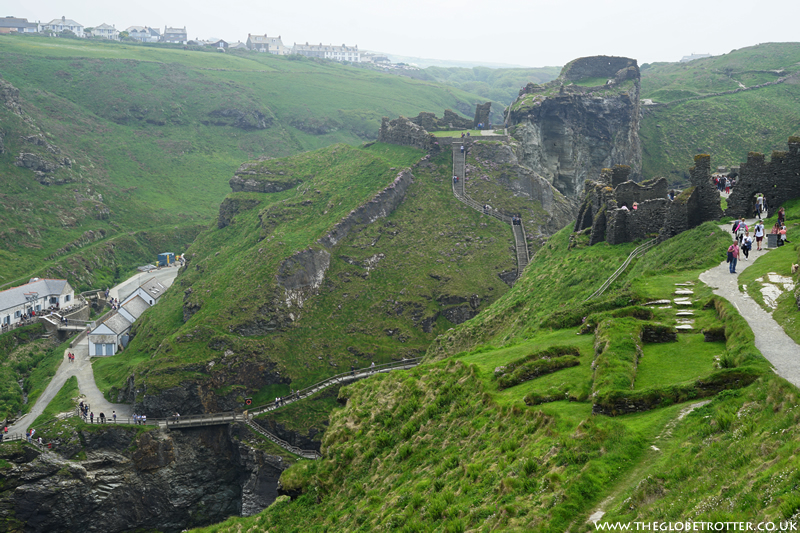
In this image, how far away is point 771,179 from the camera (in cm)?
3566

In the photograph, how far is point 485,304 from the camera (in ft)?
225

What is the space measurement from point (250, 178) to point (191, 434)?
164 feet

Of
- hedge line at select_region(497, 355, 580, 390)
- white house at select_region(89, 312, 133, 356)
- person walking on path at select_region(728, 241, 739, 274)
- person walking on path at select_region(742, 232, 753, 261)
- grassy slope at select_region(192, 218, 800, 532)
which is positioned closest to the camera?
grassy slope at select_region(192, 218, 800, 532)

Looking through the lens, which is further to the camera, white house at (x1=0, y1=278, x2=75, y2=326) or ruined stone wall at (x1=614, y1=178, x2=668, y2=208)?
white house at (x1=0, y1=278, x2=75, y2=326)

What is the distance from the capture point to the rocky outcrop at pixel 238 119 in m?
175

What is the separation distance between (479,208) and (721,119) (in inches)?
2898

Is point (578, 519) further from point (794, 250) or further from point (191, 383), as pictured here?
point (191, 383)

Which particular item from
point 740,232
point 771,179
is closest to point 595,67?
point 771,179

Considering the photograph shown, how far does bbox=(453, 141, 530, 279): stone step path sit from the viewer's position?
245ft

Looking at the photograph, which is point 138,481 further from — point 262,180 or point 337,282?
point 262,180

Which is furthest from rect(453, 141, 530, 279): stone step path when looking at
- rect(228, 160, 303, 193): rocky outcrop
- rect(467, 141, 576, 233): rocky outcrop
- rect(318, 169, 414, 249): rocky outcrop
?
rect(228, 160, 303, 193): rocky outcrop

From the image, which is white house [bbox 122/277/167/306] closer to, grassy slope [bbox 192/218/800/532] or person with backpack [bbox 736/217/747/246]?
grassy slope [bbox 192/218/800/532]

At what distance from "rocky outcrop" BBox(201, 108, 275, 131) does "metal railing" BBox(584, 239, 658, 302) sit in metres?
156

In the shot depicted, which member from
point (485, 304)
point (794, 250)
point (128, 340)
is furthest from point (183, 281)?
point (794, 250)
